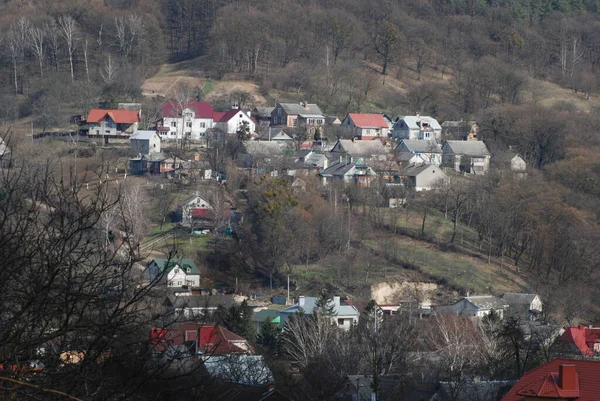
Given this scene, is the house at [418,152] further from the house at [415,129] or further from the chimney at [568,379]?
the chimney at [568,379]

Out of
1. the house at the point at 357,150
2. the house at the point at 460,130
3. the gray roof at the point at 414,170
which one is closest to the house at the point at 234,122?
the house at the point at 357,150

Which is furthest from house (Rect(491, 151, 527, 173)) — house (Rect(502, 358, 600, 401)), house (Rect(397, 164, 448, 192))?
house (Rect(502, 358, 600, 401))

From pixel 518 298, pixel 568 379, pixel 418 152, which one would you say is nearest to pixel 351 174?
pixel 418 152

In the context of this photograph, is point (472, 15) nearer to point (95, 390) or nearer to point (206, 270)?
point (206, 270)

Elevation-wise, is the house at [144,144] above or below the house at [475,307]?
above

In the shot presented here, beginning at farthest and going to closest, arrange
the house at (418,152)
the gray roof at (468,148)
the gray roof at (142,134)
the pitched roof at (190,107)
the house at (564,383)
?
the pitched roof at (190,107) < the gray roof at (468,148) < the house at (418,152) < the gray roof at (142,134) < the house at (564,383)

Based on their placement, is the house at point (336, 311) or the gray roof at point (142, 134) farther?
the gray roof at point (142, 134)

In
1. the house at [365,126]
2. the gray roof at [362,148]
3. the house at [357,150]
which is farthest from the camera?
the house at [365,126]
